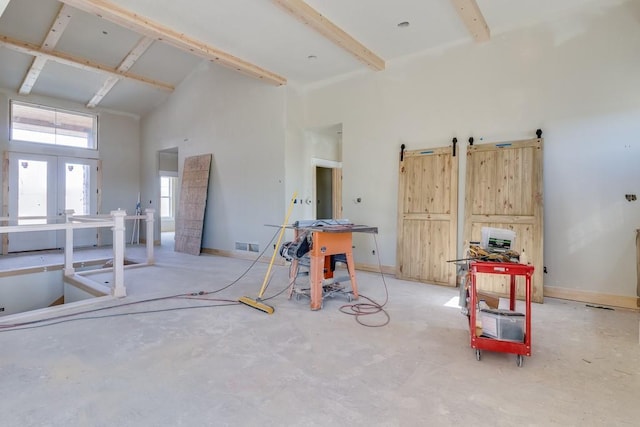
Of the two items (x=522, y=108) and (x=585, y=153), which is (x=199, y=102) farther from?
(x=585, y=153)

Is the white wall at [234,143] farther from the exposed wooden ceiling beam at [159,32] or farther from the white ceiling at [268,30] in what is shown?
the exposed wooden ceiling beam at [159,32]

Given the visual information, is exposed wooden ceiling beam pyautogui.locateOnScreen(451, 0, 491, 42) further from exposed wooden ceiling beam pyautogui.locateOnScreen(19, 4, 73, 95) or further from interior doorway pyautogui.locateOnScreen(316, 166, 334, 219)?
exposed wooden ceiling beam pyautogui.locateOnScreen(19, 4, 73, 95)

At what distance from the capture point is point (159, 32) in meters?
4.32

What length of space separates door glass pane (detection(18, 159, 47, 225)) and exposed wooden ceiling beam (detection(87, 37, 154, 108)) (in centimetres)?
199

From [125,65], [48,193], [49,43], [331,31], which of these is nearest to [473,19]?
[331,31]

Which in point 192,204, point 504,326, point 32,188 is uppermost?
point 32,188

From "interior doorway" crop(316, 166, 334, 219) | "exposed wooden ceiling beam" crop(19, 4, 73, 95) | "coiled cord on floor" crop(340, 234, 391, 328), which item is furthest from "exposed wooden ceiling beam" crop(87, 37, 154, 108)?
"coiled cord on floor" crop(340, 234, 391, 328)

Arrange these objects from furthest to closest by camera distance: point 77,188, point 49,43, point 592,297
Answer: point 77,188 → point 49,43 → point 592,297

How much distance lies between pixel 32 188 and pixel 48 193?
32 cm

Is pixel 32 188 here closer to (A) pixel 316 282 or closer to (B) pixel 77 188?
(B) pixel 77 188

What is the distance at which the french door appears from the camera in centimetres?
773

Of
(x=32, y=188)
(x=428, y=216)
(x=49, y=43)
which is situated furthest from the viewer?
(x=32, y=188)

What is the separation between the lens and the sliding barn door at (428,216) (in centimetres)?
485

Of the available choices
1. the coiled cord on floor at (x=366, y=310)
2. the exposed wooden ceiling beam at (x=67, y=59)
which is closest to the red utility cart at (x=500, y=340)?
the coiled cord on floor at (x=366, y=310)
